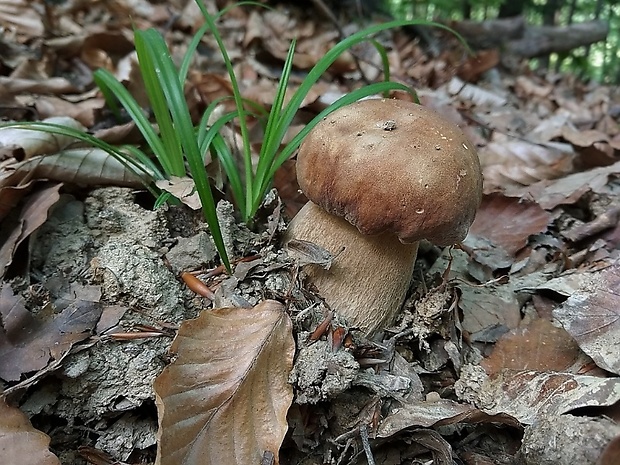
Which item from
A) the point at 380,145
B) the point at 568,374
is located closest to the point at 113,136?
the point at 380,145

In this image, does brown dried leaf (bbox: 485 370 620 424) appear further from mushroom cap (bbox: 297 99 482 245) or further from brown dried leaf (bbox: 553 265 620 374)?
mushroom cap (bbox: 297 99 482 245)

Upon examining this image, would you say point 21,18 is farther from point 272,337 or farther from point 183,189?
point 272,337

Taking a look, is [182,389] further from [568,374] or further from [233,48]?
[233,48]

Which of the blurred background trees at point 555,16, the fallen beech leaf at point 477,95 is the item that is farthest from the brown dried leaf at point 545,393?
the blurred background trees at point 555,16

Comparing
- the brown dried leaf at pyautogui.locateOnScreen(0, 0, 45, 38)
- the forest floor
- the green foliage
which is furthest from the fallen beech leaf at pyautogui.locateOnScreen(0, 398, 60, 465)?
the brown dried leaf at pyautogui.locateOnScreen(0, 0, 45, 38)

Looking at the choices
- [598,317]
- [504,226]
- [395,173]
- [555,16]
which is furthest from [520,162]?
[555,16]

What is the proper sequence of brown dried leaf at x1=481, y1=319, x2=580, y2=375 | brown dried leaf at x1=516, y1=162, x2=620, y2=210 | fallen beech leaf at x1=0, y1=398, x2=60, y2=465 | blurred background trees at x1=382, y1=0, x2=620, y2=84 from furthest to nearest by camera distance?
blurred background trees at x1=382, y1=0, x2=620, y2=84 < brown dried leaf at x1=516, y1=162, x2=620, y2=210 < brown dried leaf at x1=481, y1=319, x2=580, y2=375 < fallen beech leaf at x1=0, y1=398, x2=60, y2=465

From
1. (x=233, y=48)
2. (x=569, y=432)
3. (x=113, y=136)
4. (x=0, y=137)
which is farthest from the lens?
(x=233, y=48)
